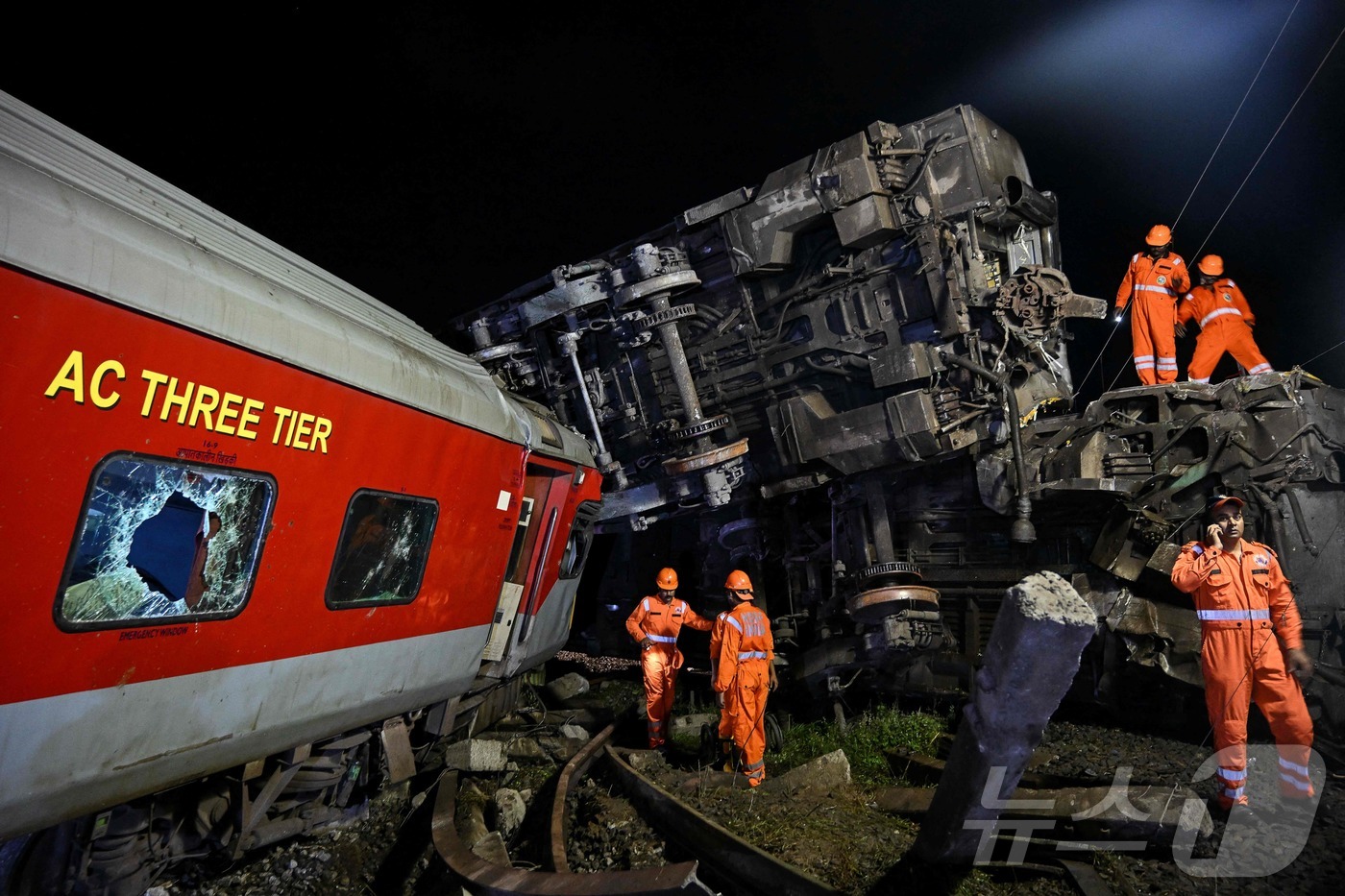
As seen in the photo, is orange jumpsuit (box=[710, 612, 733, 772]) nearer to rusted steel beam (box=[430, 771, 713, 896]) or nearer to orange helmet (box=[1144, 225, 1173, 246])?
rusted steel beam (box=[430, 771, 713, 896])

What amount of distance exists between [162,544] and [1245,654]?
5679mm

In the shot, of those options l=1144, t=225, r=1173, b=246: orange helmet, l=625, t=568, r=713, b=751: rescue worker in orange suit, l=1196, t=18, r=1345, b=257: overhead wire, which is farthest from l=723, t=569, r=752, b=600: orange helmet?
l=1196, t=18, r=1345, b=257: overhead wire

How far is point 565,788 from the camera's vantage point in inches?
212

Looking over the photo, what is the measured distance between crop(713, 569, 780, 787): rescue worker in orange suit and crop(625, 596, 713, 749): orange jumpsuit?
0.80m

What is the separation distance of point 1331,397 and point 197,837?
8491 millimetres

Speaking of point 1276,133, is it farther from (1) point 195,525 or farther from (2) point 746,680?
(1) point 195,525

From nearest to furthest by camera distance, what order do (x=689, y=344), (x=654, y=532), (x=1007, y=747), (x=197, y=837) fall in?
(x=1007, y=747) → (x=197, y=837) → (x=689, y=344) → (x=654, y=532)

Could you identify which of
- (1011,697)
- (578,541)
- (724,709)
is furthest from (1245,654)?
(578,541)

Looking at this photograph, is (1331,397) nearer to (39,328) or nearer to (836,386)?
(836,386)

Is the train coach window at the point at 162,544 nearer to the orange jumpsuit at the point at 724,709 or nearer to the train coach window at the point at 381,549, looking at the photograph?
the train coach window at the point at 381,549

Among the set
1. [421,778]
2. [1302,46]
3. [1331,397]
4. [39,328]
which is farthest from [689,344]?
[1302,46]

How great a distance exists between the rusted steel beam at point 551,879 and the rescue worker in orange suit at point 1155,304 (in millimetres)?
6980

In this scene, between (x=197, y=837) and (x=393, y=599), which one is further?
(x=393, y=599)

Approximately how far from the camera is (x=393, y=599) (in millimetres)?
4305
